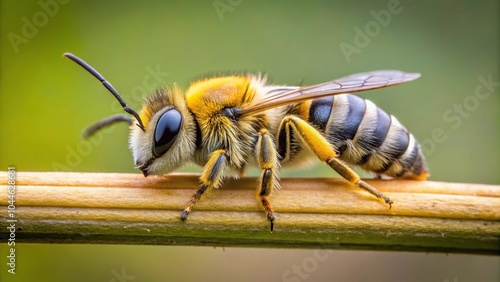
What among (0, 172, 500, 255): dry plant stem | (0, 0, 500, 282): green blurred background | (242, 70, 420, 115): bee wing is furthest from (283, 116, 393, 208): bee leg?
(0, 0, 500, 282): green blurred background

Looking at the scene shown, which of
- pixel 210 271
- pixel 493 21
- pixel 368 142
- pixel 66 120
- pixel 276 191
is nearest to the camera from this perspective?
pixel 276 191

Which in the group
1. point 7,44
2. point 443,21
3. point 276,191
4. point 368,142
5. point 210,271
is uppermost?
point 443,21

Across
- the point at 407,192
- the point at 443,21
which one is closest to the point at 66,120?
the point at 407,192

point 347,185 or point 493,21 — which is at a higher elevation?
point 493,21

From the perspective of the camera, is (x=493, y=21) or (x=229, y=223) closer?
(x=229, y=223)

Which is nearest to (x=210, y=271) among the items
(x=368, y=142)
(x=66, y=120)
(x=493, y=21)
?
(x=66, y=120)

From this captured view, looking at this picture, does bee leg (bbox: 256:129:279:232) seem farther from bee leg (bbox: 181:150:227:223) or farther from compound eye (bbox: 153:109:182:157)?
compound eye (bbox: 153:109:182:157)

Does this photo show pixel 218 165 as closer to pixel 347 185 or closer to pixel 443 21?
pixel 347 185

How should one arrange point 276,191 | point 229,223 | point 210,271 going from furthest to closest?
1. point 210,271
2. point 276,191
3. point 229,223
